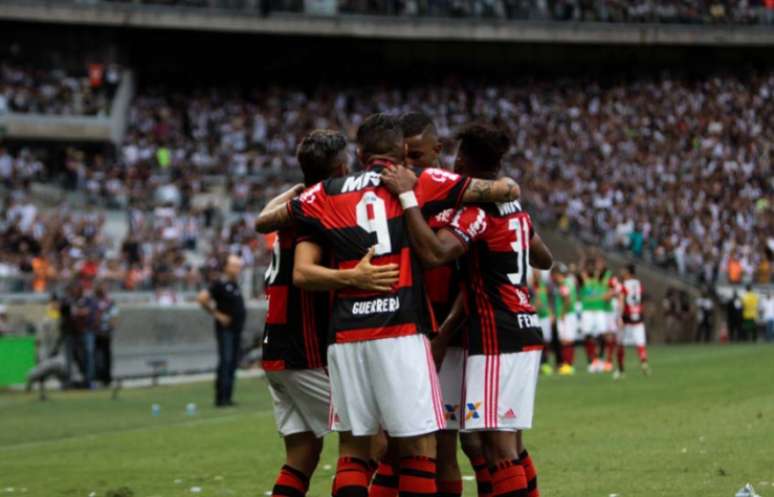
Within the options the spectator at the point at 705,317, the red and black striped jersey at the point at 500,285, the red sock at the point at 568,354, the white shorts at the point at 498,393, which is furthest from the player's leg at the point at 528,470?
the spectator at the point at 705,317

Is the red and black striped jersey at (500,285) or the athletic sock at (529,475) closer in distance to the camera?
the red and black striped jersey at (500,285)

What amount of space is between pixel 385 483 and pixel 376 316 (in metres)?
1.26

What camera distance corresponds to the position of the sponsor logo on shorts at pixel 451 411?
9.52 m

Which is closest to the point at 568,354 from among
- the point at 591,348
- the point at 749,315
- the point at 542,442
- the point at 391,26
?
the point at 591,348

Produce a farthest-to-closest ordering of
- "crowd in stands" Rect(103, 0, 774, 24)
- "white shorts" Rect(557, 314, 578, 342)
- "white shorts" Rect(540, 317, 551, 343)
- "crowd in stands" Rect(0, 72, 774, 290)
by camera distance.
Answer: "crowd in stands" Rect(103, 0, 774, 24)
"crowd in stands" Rect(0, 72, 774, 290)
"white shorts" Rect(540, 317, 551, 343)
"white shorts" Rect(557, 314, 578, 342)

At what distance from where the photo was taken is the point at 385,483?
366 inches

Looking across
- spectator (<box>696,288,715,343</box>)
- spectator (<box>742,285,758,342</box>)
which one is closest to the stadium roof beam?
spectator (<box>696,288,715,343</box>)

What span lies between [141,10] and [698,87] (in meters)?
21.8

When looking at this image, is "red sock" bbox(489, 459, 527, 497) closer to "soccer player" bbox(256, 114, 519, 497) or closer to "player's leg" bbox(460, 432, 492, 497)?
"player's leg" bbox(460, 432, 492, 497)

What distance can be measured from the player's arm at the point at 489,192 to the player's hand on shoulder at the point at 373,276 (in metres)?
0.69

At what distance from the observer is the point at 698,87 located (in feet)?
200

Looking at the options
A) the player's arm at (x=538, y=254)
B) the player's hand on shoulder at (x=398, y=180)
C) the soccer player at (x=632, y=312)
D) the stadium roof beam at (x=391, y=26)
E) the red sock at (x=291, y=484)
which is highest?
the stadium roof beam at (x=391, y=26)

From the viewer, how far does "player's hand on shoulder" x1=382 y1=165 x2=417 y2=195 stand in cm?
861

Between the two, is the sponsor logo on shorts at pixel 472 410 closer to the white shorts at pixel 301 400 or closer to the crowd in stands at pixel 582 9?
the white shorts at pixel 301 400
